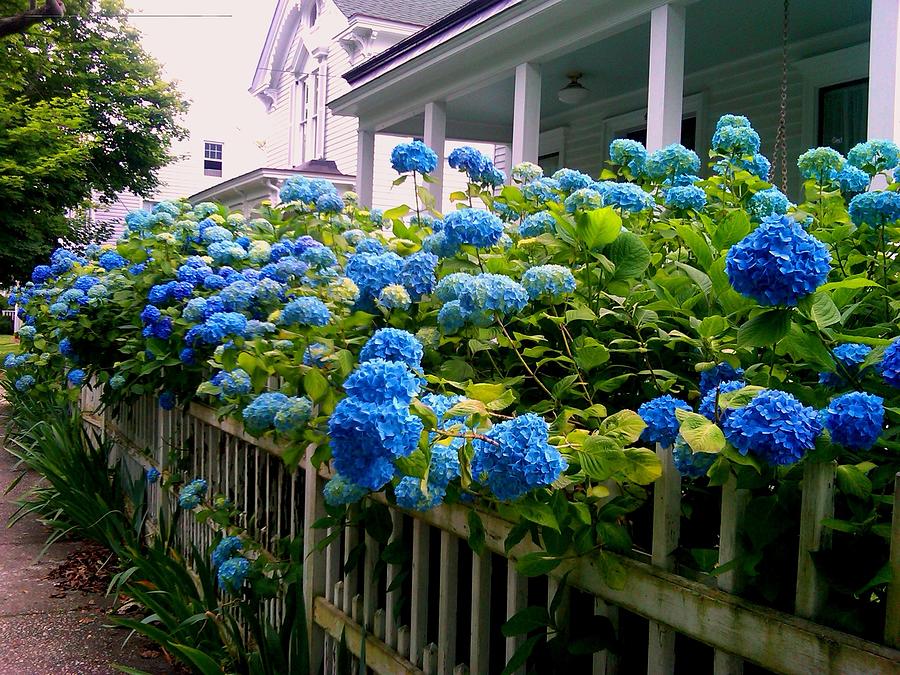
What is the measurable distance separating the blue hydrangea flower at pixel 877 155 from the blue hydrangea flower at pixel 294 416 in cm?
174

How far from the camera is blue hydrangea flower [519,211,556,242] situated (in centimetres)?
222

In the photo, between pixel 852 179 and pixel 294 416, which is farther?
pixel 852 179

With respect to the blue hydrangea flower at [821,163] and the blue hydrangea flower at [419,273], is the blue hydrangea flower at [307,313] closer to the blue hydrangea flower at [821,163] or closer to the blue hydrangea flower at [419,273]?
the blue hydrangea flower at [419,273]

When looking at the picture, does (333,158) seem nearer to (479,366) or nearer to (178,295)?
(178,295)

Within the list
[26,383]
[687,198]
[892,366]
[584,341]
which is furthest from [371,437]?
[26,383]

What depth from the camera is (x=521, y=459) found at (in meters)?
1.32

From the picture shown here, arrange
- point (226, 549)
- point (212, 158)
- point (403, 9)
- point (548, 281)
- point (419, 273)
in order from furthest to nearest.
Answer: point (212, 158), point (403, 9), point (226, 549), point (419, 273), point (548, 281)

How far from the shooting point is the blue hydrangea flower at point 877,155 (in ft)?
7.96

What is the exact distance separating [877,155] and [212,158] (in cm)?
3375

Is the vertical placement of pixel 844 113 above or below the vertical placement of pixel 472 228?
above

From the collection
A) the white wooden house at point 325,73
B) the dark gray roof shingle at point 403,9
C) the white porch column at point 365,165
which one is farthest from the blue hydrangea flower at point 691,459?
the dark gray roof shingle at point 403,9

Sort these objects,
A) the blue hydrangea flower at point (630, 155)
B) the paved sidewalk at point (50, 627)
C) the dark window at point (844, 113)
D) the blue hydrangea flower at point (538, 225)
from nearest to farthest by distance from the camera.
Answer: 1. the blue hydrangea flower at point (538, 225)
2. the blue hydrangea flower at point (630, 155)
3. the paved sidewalk at point (50, 627)
4. the dark window at point (844, 113)

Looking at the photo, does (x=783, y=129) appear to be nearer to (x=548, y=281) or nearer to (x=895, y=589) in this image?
(x=548, y=281)

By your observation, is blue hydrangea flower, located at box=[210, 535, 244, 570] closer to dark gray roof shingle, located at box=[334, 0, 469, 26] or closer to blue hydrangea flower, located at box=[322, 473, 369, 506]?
blue hydrangea flower, located at box=[322, 473, 369, 506]
